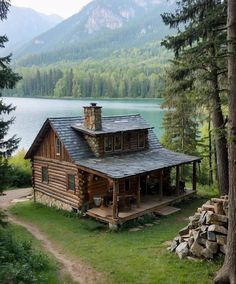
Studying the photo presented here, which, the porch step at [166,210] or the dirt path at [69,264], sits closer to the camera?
the dirt path at [69,264]

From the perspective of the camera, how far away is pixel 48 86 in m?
167

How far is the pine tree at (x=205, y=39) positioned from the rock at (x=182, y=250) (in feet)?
15.9

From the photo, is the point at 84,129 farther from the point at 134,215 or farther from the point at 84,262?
the point at 84,262

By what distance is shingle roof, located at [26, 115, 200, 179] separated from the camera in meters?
21.5

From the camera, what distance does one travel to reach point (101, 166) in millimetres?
21562

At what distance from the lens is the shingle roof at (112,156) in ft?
70.5

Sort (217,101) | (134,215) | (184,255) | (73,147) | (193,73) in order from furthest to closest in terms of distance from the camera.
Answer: (73,147)
(134,215)
(193,73)
(217,101)
(184,255)

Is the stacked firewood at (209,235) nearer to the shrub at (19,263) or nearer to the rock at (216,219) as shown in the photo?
the rock at (216,219)

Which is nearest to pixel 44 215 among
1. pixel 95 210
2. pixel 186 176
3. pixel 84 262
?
pixel 95 210

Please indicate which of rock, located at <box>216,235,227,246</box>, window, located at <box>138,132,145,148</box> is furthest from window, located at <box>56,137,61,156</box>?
rock, located at <box>216,235,227,246</box>

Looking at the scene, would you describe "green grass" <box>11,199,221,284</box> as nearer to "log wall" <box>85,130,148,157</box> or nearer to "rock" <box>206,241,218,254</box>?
Answer: "rock" <box>206,241,218,254</box>

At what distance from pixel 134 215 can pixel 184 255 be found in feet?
25.9

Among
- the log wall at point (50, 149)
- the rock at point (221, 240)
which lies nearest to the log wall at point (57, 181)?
the log wall at point (50, 149)

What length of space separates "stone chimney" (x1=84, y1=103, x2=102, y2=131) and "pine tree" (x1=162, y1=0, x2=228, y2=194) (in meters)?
7.18
